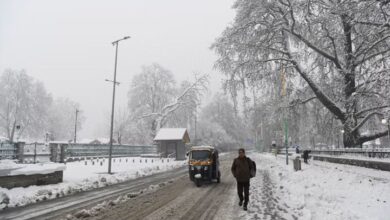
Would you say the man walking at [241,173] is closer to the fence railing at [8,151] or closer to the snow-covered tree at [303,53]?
the snow-covered tree at [303,53]

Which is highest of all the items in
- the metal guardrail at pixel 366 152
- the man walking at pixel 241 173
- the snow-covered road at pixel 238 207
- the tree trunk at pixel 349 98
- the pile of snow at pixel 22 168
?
the tree trunk at pixel 349 98

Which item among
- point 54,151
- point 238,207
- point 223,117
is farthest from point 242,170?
point 223,117

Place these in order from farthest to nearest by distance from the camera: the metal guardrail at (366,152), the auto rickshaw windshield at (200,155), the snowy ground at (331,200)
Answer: the auto rickshaw windshield at (200,155), the metal guardrail at (366,152), the snowy ground at (331,200)

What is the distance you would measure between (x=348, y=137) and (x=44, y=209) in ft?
60.7

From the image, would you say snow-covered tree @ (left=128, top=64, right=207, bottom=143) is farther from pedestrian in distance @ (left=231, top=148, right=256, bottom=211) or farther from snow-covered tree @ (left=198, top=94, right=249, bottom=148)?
pedestrian in distance @ (left=231, top=148, right=256, bottom=211)

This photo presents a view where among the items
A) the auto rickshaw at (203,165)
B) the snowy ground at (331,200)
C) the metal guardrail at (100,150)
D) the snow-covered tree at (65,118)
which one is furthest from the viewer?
the snow-covered tree at (65,118)

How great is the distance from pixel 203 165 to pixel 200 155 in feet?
2.75

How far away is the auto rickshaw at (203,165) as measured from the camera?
58.1 ft

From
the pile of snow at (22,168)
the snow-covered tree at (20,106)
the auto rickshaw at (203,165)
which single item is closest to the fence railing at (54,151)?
the pile of snow at (22,168)

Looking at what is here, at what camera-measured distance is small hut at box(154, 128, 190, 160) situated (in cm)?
4891

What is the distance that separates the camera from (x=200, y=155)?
732 inches

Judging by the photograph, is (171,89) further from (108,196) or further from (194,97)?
(108,196)

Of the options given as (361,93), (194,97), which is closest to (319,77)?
(361,93)

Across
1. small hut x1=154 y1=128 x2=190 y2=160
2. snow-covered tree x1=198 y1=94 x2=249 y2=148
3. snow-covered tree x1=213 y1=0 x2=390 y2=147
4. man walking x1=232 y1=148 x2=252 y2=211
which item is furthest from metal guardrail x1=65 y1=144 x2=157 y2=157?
snow-covered tree x1=198 y1=94 x2=249 y2=148
